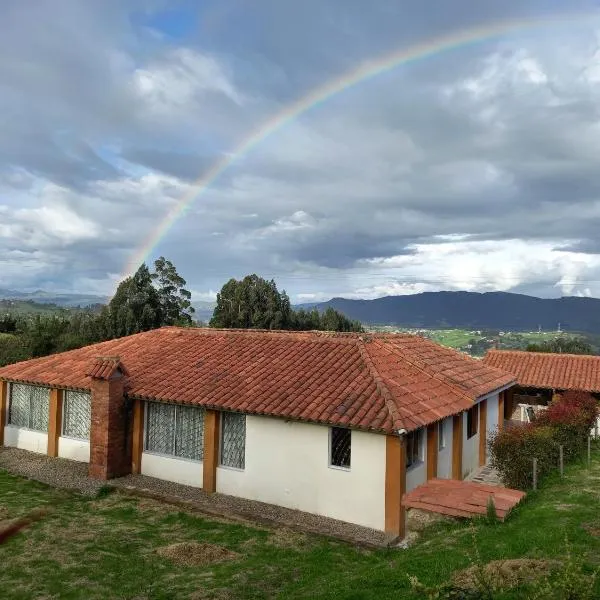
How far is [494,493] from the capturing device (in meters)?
11.1

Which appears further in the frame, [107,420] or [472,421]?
[472,421]

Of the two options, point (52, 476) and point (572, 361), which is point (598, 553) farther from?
point (572, 361)

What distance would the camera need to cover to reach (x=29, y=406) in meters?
19.5

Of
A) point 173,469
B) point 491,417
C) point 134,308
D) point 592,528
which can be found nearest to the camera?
point 592,528

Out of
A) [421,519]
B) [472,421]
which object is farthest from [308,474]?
[472,421]

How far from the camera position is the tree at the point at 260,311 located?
59.9 metres

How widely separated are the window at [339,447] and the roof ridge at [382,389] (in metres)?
1.14

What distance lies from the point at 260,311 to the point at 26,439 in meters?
41.6

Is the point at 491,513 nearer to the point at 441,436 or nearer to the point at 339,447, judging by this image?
the point at 339,447

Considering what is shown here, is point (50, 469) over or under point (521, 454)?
under

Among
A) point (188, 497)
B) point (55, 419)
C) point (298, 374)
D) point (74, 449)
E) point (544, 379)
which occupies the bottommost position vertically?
point (188, 497)

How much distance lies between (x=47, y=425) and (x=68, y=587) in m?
11.2

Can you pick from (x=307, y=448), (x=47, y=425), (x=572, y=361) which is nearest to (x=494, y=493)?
(x=307, y=448)

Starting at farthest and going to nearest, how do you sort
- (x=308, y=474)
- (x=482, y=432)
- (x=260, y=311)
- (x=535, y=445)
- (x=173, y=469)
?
(x=260, y=311)
(x=482, y=432)
(x=173, y=469)
(x=535, y=445)
(x=308, y=474)
